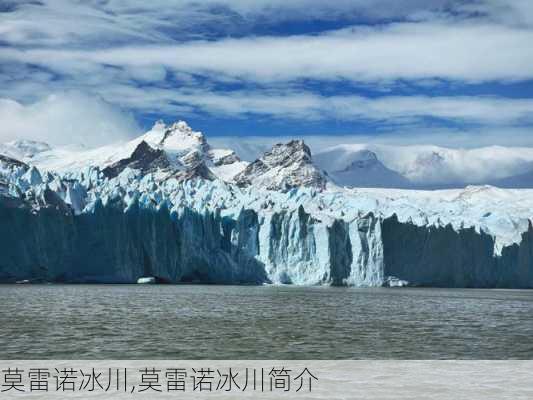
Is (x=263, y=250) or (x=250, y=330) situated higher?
(x=263, y=250)

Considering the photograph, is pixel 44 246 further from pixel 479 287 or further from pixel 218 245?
pixel 479 287

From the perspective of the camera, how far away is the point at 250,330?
2625 centimetres

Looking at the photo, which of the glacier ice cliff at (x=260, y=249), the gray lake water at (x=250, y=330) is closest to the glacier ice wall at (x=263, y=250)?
the glacier ice cliff at (x=260, y=249)

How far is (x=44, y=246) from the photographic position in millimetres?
57219

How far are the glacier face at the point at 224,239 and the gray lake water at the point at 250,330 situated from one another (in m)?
16.2

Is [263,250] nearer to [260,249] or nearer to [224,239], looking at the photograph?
[260,249]

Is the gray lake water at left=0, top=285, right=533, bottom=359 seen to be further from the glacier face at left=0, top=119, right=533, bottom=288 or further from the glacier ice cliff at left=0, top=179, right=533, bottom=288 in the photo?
the glacier ice cliff at left=0, top=179, right=533, bottom=288

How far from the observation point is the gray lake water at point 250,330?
20156 mm

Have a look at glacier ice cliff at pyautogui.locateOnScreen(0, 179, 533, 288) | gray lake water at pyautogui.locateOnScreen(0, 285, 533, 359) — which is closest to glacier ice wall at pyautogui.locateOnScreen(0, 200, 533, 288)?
glacier ice cliff at pyautogui.locateOnScreen(0, 179, 533, 288)

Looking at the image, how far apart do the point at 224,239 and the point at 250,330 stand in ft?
149

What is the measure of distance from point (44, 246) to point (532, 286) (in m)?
46.7

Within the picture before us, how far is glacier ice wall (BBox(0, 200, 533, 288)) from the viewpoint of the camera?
197 ft

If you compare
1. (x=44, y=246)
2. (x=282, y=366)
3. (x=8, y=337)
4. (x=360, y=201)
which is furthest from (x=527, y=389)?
(x=360, y=201)

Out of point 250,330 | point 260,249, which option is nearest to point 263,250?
point 260,249
